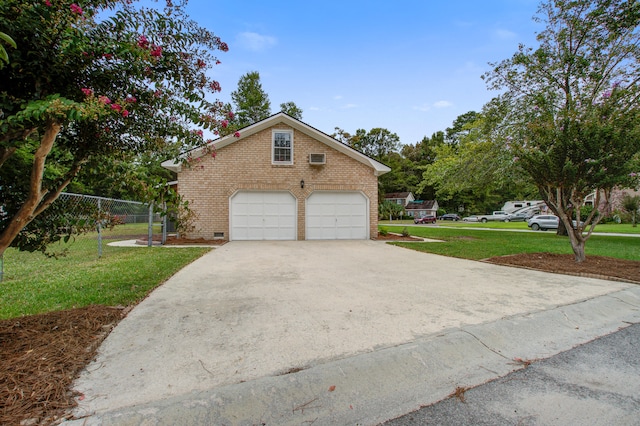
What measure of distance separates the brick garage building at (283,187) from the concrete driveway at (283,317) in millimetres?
6355

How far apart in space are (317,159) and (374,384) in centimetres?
1179

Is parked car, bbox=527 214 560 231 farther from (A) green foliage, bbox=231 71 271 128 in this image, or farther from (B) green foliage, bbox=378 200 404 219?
(A) green foliage, bbox=231 71 271 128

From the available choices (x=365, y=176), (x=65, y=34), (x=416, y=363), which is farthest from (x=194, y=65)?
(x=365, y=176)

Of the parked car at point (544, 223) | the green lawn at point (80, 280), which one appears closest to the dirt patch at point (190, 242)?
the green lawn at point (80, 280)

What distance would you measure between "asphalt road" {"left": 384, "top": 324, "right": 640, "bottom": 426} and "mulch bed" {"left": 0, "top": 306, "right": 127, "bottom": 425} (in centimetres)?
220

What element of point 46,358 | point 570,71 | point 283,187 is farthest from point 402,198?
point 46,358

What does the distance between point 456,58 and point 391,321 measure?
12.5 meters

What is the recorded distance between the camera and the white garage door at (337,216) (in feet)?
44.6

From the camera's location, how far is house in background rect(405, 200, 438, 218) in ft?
168

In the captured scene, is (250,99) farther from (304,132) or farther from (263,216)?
(263,216)

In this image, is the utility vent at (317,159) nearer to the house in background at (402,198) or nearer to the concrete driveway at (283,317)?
the concrete driveway at (283,317)

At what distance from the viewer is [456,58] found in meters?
12.3

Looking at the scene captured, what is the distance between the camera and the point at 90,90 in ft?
6.46

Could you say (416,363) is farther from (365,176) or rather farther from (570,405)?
(365,176)
